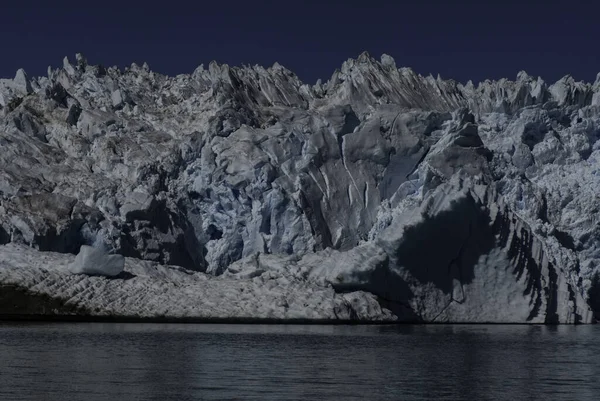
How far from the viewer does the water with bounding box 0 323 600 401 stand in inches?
634

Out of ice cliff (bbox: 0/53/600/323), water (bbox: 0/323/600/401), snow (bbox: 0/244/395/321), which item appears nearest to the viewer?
water (bbox: 0/323/600/401)

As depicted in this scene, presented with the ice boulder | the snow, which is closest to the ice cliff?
the snow

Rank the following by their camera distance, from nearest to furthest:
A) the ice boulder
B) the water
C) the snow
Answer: the water
the ice boulder
the snow

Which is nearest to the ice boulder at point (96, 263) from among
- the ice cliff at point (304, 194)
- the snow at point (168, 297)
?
the snow at point (168, 297)

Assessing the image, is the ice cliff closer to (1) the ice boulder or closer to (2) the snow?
(2) the snow

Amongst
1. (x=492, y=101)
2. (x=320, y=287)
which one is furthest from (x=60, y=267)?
(x=492, y=101)

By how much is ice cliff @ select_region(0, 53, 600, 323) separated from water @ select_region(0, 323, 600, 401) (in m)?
2.79

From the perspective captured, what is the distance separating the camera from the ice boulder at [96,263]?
1321 inches

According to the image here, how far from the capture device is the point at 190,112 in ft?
168

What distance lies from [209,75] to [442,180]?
19.6m

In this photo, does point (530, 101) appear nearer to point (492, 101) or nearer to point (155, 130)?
point (492, 101)

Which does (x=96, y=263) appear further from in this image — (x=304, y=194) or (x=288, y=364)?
(x=288, y=364)

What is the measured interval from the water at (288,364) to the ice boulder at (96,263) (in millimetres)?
2361

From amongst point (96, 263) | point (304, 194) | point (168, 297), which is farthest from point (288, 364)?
point (304, 194)
